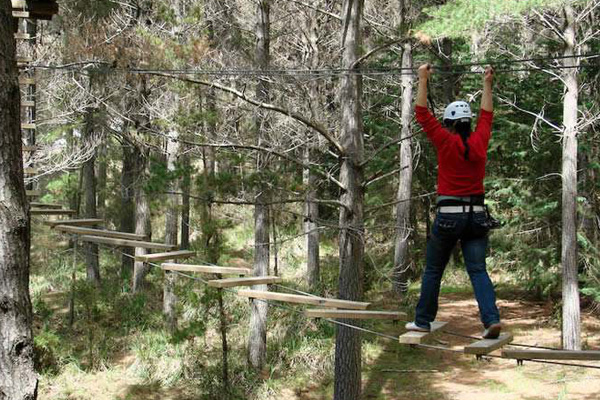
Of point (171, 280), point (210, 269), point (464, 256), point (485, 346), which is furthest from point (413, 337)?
point (171, 280)

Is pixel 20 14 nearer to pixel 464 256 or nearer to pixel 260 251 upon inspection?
pixel 464 256

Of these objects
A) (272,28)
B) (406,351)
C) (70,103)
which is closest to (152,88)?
(70,103)

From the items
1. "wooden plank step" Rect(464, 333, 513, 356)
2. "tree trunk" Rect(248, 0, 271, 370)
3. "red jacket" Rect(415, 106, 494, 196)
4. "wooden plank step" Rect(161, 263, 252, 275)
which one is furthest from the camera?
"tree trunk" Rect(248, 0, 271, 370)

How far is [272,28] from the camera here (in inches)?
806

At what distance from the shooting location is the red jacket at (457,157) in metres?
4.55

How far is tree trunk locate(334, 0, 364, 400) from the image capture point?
9.96 metres

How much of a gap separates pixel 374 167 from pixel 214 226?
8.73 metres

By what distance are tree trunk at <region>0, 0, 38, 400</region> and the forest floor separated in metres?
6.17

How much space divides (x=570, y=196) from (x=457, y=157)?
9.85 metres

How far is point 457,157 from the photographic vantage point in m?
4.57

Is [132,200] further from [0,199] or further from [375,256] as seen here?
[0,199]

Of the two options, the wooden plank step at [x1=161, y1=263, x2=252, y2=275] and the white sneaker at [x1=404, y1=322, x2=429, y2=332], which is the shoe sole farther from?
the wooden plank step at [x1=161, y1=263, x2=252, y2=275]

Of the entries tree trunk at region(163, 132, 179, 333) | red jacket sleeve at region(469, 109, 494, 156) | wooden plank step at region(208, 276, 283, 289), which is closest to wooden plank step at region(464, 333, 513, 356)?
red jacket sleeve at region(469, 109, 494, 156)

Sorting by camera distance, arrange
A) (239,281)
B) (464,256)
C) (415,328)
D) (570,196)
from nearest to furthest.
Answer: (464,256) < (415,328) < (239,281) < (570,196)
